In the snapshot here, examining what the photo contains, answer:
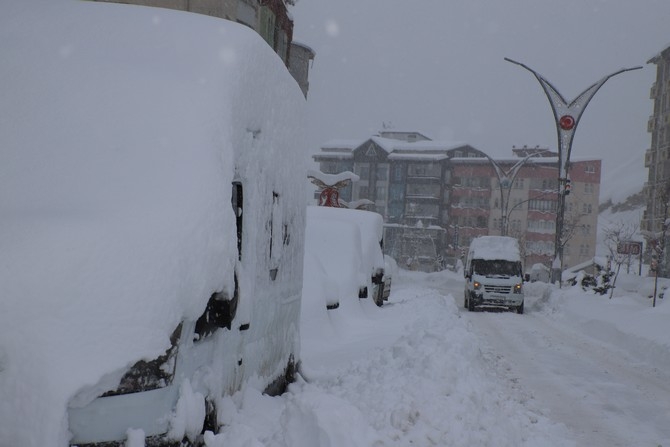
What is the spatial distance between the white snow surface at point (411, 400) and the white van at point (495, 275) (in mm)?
9490

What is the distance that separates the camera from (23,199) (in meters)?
3.54

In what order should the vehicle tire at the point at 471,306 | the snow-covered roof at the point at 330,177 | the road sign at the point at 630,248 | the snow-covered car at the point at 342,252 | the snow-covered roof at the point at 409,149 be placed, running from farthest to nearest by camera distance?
the snow-covered roof at the point at 409,149 → the snow-covered roof at the point at 330,177 → the vehicle tire at the point at 471,306 → the road sign at the point at 630,248 → the snow-covered car at the point at 342,252

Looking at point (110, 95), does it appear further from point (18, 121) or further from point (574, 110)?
point (574, 110)

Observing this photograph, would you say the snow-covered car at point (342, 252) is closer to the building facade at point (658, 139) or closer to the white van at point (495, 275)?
the white van at point (495, 275)

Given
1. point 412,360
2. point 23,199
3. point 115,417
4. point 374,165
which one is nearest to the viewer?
point 115,417

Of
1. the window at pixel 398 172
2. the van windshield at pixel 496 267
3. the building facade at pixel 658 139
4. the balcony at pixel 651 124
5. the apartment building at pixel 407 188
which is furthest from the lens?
the window at pixel 398 172

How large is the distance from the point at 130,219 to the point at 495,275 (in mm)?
21584

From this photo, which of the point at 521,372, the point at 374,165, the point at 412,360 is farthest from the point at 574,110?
the point at 374,165

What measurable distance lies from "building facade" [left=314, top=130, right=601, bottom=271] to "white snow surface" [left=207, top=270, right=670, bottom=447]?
72024mm

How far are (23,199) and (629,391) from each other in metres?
8.06

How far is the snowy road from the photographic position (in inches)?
270

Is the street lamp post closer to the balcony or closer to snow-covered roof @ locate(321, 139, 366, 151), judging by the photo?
the balcony

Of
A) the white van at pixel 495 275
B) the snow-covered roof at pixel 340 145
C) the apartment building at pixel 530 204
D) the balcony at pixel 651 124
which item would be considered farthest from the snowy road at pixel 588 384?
the snow-covered roof at pixel 340 145

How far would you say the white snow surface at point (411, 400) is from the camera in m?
4.51
